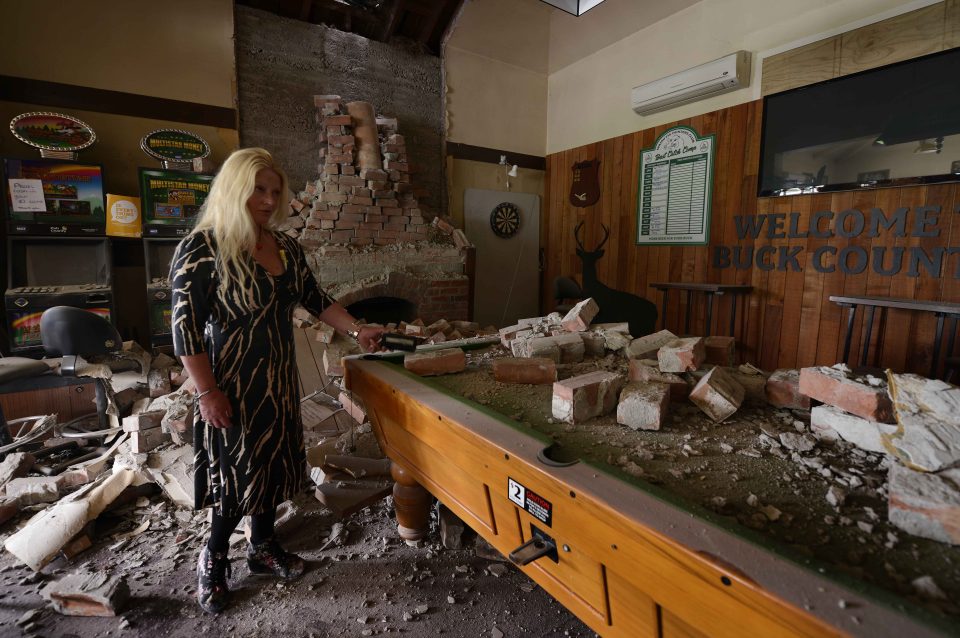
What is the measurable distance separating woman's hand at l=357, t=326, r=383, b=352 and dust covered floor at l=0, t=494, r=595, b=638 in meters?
0.87

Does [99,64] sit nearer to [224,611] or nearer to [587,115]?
[224,611]

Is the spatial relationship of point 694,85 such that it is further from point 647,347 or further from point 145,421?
point 145,421

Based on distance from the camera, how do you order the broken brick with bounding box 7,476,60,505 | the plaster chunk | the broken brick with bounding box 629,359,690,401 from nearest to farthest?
1. the plaster chunk
2. the broken brick with bounding box 629,359,690,401
3. the broken brick with bounding box 7,476,60,505

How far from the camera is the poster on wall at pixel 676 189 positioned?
4.38m

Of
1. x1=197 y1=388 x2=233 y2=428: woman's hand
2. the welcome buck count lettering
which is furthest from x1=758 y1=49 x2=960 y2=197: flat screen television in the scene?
x1=197 y1=388 x2=233 y2=428: woman's hand

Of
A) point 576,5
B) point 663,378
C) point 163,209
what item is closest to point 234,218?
point 663,378

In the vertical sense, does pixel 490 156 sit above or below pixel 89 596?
above

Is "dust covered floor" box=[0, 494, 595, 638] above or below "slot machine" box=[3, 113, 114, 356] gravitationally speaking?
below

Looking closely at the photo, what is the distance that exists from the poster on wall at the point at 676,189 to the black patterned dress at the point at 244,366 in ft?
13.0

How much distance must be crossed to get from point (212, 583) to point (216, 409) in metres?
0.68

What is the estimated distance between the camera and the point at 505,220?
5762 mm

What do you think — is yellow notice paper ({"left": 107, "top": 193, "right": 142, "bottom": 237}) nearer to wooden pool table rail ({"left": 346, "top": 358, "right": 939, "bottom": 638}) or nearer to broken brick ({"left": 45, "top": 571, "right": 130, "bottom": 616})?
broken brick ({"left": 45, "top": 571, "right": 130, "bottom": 616})

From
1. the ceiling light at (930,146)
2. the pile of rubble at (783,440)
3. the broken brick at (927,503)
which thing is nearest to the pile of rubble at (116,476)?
the pile of rubble at (783,440)

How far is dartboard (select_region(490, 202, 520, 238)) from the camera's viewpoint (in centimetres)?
568
